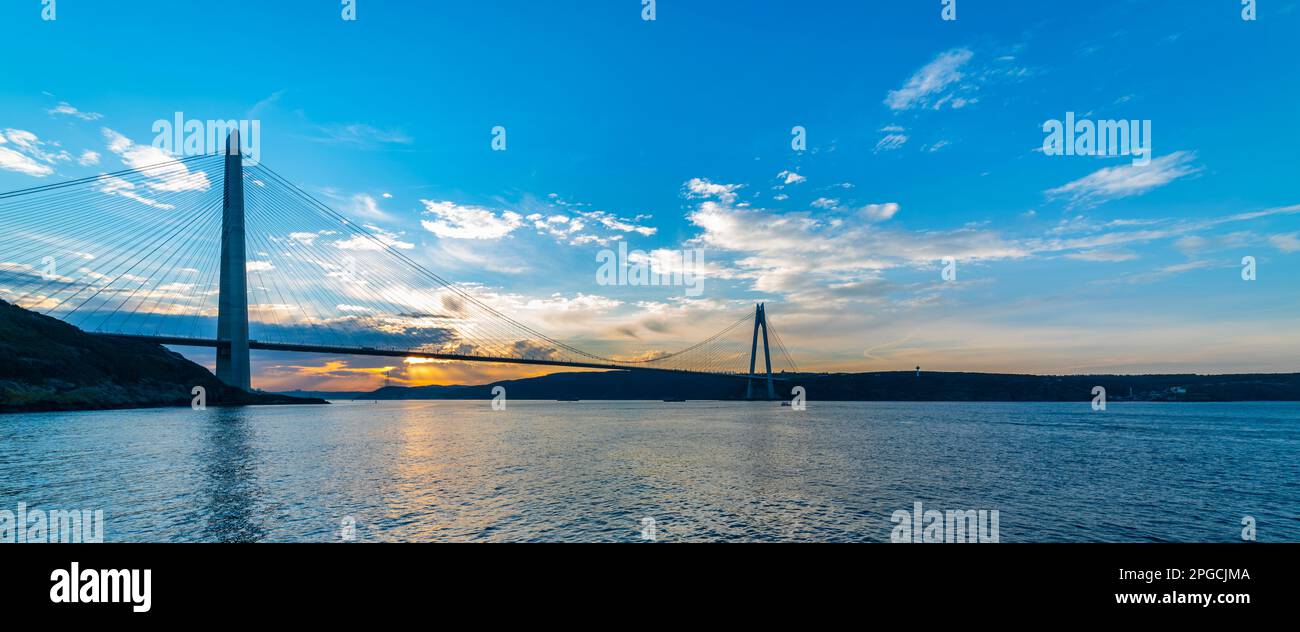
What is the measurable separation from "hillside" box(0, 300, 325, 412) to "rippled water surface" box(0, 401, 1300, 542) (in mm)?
45908

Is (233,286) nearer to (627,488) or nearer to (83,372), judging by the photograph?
(83,372)

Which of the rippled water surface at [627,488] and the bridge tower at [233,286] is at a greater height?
the bridge tower at [233,286]

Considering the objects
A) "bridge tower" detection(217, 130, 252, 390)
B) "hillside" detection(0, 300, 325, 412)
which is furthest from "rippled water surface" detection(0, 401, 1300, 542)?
"bridge tower" detection(217, 130, 252, 390)

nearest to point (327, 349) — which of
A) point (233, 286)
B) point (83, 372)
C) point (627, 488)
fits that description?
point (233, 286)

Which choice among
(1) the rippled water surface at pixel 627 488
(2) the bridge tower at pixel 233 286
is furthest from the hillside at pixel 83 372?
(1) the rippled water surface at pixel 627 488

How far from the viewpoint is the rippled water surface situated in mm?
17297

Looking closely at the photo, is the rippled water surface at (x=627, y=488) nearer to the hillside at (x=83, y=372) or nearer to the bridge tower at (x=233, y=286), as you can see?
the hillside at (x=83, y=372)

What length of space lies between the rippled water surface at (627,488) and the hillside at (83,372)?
45.9 metres

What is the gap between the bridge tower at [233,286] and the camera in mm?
92062

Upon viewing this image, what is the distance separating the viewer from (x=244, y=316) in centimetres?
9294

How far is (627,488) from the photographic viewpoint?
24.1m

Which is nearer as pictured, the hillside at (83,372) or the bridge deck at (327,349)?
the hillside at (83,372)

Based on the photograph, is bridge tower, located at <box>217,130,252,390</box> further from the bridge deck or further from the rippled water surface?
the rippled water surface
